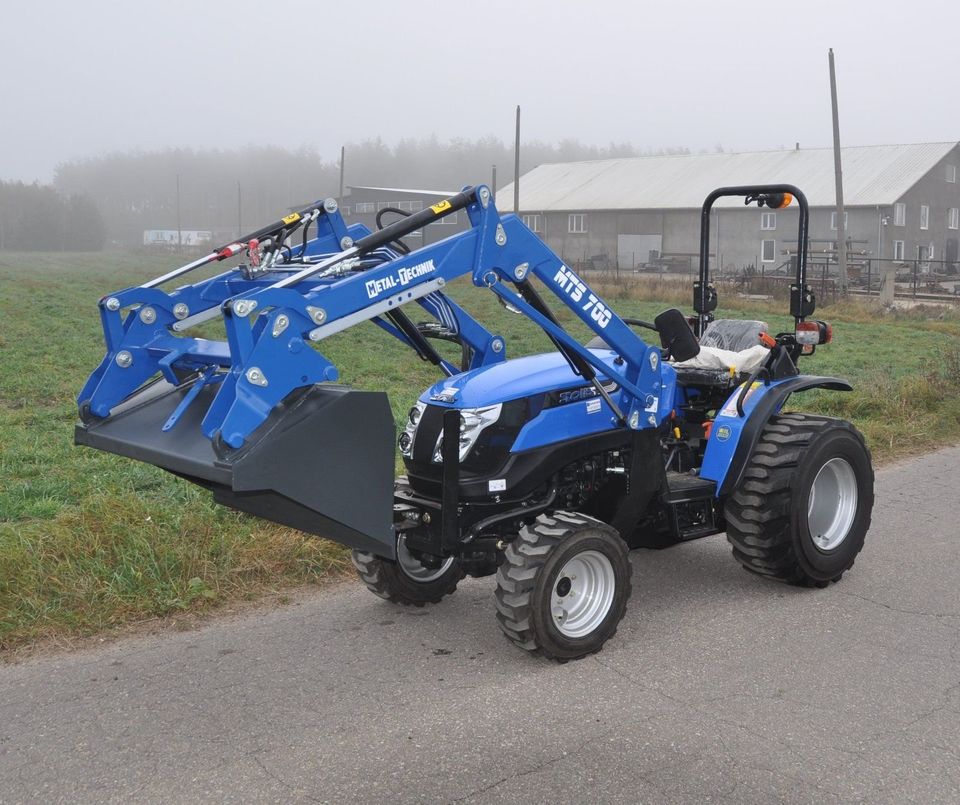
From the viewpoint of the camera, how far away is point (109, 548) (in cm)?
580

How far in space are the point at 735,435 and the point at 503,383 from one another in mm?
1427

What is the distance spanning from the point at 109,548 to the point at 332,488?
7.38 ft

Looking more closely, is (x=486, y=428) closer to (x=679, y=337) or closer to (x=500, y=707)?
(x=679, y=337)

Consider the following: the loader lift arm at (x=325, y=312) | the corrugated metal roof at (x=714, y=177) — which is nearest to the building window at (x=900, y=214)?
the corrugated metal roof at (x=714, y=177)

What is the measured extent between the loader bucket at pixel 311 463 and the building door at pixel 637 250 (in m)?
47.7

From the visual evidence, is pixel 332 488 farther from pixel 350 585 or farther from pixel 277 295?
pixel 350 585

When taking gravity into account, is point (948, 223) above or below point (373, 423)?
above

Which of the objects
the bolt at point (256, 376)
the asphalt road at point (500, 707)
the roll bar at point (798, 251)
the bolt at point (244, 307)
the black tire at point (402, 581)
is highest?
the roll bar at point (798, 251)

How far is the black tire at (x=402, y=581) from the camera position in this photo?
5.44 metres

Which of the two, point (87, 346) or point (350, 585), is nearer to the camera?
point (350, 585)

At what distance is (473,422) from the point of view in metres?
5.01

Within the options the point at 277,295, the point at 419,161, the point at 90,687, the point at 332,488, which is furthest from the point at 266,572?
the point at 419,161

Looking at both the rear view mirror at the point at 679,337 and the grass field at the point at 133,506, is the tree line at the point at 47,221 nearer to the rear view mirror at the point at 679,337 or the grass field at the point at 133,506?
the grass field at the point at 133,506

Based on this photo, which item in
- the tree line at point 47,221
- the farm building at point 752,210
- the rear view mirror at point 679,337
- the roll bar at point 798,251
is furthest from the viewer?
the tree line at point 47,221
